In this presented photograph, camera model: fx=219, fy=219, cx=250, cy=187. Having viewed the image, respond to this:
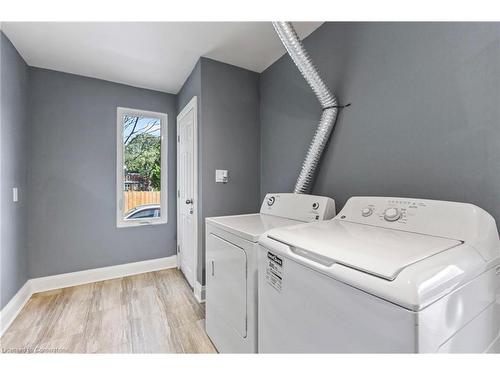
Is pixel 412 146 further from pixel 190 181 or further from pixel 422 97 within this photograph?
pixel 190 181

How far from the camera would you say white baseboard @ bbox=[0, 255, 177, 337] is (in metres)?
1.86

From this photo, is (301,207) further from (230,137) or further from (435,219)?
(230,137)

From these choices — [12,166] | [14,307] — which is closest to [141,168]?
[12,166]

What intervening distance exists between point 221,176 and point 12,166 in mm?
1847

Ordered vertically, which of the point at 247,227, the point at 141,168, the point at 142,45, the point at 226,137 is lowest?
the point at 247,227

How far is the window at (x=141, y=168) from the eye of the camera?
9.16ft

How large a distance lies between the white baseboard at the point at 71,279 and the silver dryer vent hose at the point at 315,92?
2258 millimetres

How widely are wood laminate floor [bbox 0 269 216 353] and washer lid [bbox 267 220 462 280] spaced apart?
4.00 feet

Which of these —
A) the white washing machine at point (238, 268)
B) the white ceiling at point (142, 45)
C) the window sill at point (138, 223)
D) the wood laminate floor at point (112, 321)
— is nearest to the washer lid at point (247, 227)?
the white washing machine at point (238, 268)

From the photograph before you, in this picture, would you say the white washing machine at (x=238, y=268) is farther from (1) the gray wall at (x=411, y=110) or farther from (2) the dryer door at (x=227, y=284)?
(1) the gray wall at (x=411, y=110)

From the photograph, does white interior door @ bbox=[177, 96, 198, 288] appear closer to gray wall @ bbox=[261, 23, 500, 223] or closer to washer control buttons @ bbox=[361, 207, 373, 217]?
gray wall @ bbox=[261, 23, 500, 223]

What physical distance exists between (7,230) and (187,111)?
193cm

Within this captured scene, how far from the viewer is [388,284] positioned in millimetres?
557
